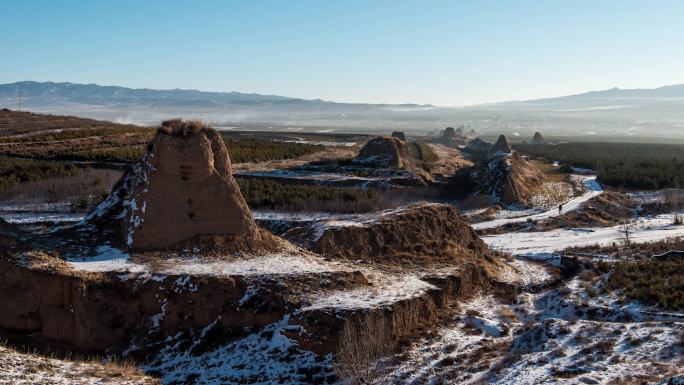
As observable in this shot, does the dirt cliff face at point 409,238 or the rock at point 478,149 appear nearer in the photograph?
the dirt cliff face at point 409,238

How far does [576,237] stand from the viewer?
4128cm

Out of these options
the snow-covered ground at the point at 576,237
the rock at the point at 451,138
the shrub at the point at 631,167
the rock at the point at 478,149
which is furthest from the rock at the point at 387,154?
the rock at the point at 451,138

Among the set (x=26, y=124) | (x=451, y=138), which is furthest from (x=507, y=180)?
(x=451, y=138)

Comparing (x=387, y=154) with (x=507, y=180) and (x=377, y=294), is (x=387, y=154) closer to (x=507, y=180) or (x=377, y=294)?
(x=507, y=180)

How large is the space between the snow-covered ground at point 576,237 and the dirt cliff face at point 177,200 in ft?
60.1

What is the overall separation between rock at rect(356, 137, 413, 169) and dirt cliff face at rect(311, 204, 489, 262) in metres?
35.7

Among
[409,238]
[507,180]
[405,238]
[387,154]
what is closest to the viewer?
[405,238]

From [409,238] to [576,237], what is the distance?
18.5 metres

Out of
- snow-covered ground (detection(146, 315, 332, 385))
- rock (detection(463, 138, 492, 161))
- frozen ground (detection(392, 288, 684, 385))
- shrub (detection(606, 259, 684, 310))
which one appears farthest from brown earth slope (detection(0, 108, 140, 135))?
shrub (detection(606, 259, 684, 310))

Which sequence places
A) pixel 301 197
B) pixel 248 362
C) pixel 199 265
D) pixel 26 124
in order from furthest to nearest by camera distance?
pixel 26 124 → pixel 301 197 → pixel 199 265 → pixel 248 362

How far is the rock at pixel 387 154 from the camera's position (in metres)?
66.0

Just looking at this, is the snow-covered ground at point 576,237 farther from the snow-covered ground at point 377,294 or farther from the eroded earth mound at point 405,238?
the snow-covered ground at point 377,294

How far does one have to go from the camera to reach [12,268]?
60.4ft

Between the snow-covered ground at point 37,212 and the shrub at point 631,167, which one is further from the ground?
the shrub at point 631,167
